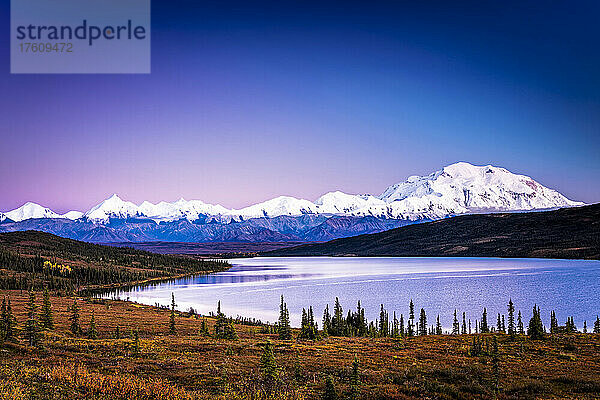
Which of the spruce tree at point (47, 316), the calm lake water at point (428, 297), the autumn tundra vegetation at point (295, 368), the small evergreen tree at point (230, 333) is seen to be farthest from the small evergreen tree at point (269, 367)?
the calm lake water at point (428, 297)

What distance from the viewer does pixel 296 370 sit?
3481cm

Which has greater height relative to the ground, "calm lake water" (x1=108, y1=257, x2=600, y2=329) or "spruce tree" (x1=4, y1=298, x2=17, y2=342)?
"spruce tree" (x1=4, y1=298, x2=17, y2=342)

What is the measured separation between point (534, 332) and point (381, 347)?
793 inches

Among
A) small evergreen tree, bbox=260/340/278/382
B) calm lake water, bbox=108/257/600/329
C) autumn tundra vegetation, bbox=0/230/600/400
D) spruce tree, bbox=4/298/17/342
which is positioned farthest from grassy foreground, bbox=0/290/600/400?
calm lake water, bbox=108/257/600/329

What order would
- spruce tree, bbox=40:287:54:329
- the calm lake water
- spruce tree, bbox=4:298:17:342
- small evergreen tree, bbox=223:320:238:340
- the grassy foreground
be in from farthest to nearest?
the calm lake water → spruce tree, bbox=40:287:54:329 → small evergreen tree, bbox=223:320:238:340 → spruce tree, bbox=4:298:17:342 → the grassy foreground

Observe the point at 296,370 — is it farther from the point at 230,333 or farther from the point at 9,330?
the point at 9,330

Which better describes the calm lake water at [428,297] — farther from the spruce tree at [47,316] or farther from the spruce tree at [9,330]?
the spruce tree at [9,330]

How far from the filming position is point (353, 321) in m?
80.6

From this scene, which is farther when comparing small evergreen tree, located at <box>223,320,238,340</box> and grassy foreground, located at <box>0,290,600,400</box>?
small evergreen tree, located at <box>223,320,238,340</box>

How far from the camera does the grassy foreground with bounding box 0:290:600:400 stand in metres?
27.0

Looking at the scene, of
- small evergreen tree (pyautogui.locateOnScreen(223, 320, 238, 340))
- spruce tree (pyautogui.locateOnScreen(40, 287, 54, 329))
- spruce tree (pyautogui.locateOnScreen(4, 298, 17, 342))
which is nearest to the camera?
spruce tree (pyautogui.locateOnScreen(4, 298, 17, 342))

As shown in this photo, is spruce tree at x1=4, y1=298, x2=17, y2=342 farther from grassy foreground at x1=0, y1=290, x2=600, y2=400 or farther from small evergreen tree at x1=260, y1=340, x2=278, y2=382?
small evergreen tree at x1=260, y1=340, x2=278, y2=382

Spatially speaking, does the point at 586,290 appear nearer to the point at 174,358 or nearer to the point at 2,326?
the point at 174,358

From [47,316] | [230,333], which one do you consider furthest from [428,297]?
[47,316]
